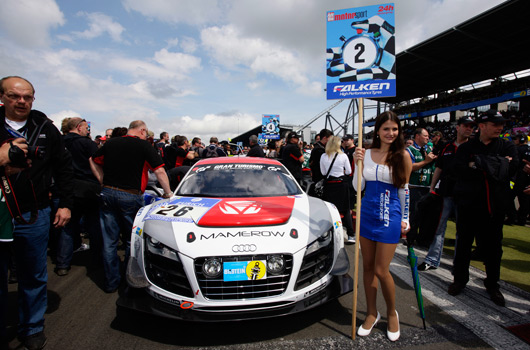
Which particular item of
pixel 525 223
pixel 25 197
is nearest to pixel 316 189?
pixel 25 197

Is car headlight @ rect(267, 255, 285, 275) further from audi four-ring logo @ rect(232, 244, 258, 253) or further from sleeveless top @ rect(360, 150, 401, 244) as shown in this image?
Answer: sleeveless top @ rect(360, 150, 401, 244)

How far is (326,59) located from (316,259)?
1.79 meters

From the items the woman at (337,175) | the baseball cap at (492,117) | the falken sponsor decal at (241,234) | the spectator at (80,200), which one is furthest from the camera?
the woman at (337,175)

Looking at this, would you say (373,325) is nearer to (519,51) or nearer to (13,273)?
(13,273)

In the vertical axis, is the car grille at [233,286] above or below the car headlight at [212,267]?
below

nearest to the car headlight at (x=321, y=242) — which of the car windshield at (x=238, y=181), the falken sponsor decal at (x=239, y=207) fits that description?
the falken sponsor decal at (x=239, y=207)

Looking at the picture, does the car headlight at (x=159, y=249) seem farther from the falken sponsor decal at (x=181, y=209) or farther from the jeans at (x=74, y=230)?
the jeans at (x=74, y=230)

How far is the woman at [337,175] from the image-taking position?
4.88m

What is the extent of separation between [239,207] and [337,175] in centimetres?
254

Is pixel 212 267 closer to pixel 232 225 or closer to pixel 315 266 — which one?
pixel 232 225

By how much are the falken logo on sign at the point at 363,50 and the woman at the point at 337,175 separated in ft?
7.04

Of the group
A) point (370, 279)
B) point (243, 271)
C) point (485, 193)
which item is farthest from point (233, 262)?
point (485, 193)

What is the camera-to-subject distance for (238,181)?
3520mm

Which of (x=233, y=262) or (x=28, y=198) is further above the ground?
(x=28, y=198)
